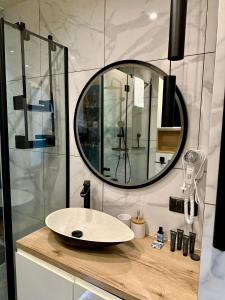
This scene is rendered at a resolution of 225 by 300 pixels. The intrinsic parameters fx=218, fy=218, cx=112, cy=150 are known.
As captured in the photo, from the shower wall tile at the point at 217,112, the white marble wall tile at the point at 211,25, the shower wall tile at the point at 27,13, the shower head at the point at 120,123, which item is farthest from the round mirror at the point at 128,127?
the shower wall tile at the point at 27,13

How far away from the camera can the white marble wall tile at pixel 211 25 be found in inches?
41.8

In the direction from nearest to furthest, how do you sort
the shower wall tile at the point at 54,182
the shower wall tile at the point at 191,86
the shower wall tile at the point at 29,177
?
1. the shower wall tile at the point at 191,86
2. the shower wall tile at the point at 29,177
3. the shower wall tile at the point at 54,182

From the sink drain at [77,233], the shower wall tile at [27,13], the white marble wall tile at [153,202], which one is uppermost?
the shower wall tile at [27,13]

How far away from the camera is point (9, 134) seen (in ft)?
4.51

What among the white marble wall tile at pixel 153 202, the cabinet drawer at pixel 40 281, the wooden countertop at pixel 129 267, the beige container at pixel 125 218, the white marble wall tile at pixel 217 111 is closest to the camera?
the white marble wall tile at pixel 217 111

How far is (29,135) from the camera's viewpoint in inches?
59.4

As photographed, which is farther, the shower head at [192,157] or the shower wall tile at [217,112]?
the shower head at [192,157]

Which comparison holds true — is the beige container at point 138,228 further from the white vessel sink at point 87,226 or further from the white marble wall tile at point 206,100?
the white marble wall tile at point 206,100

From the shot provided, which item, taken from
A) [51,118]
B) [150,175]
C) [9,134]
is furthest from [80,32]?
[150,175]

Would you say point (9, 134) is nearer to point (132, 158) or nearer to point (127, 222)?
point (132, 158)

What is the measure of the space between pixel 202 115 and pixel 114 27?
0.78m

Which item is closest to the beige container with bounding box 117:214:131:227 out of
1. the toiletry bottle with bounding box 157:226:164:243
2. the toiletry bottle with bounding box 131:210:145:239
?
the toiletry bottle with bounding box 131:210:145:239

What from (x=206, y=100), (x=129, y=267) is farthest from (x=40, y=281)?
(x=206, y=100)

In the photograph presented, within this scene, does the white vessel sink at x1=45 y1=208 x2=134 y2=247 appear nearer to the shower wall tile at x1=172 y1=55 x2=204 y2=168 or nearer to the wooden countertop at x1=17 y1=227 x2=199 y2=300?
the wooden countertop at x1=17 y1=227 x2=199 y2=300
